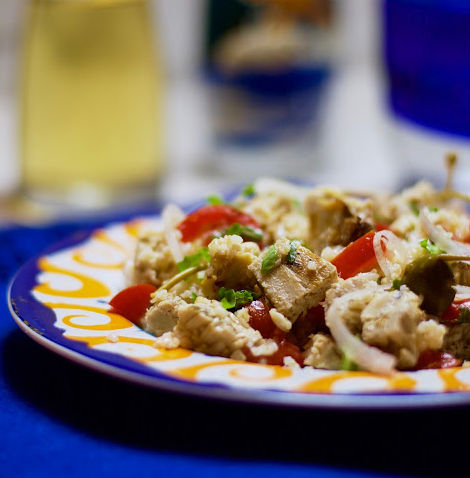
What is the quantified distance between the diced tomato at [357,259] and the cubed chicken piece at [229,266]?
0.75ft

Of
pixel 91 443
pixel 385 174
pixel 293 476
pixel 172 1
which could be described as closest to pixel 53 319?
pixel 91 443

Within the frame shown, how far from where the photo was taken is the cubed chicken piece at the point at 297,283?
2.01 meters

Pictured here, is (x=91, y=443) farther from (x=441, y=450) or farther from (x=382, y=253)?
(x=382, y=253)

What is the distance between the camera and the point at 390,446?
166 cm

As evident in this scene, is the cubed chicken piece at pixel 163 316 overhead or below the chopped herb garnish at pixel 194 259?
Result: below

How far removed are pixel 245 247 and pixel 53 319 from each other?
531 mm

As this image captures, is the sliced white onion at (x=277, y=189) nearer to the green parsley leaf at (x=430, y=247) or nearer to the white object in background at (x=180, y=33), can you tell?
the green parsley leaf at (x=430, y=247)

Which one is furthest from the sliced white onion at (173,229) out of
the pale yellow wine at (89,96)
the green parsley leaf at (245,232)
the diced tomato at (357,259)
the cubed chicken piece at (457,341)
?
the pale yellow wine at (89,96)

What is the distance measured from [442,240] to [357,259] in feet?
0.78

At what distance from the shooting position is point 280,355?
1.94m

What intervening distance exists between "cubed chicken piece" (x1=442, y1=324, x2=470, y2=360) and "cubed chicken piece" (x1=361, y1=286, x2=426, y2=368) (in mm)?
154

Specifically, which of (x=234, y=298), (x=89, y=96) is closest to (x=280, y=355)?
(x=234, y=298)

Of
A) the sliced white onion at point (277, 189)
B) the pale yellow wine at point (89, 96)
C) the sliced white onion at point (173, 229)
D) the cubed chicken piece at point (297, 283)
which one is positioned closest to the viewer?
the cubed chicken piece at point (297, 283)

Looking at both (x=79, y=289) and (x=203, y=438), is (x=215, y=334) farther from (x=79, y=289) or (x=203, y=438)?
(x=79, y=289)
